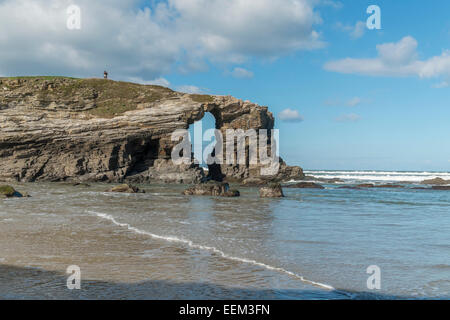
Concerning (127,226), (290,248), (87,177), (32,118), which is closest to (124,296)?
(290,248)

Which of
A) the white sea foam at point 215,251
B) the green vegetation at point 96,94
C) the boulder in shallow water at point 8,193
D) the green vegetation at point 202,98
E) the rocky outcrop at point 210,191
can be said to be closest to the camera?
the white sea foam at point 215,251

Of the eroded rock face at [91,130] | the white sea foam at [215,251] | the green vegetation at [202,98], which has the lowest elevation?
the white sea foam at [215,251]

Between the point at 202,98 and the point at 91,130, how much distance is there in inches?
527

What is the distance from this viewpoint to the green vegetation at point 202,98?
43456mm

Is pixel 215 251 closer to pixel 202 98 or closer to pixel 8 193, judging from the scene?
pixel 8 193

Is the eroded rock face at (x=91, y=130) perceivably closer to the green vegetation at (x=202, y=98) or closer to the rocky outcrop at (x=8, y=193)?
the green vegetation at (x=202, y=98)

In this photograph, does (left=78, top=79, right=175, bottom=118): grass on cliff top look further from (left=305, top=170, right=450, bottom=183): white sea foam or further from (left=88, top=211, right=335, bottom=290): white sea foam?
→ (left=305, top=170, right=450, bottom=183): white sea foam

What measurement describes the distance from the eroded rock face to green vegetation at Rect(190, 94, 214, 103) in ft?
0.43

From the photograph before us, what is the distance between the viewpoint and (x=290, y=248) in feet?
26.8

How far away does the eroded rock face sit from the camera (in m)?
37.5

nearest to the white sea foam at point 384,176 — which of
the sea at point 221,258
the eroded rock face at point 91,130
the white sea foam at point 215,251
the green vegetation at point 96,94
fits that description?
the eroded rock face at point 91,130

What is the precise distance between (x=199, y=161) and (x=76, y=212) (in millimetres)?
28717

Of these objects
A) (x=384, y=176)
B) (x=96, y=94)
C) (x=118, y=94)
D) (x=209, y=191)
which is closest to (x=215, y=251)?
(x=209, y=191)

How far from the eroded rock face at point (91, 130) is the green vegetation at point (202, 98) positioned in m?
0.13
